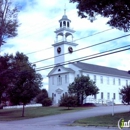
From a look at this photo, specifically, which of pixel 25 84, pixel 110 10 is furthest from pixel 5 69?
pixel 110 10

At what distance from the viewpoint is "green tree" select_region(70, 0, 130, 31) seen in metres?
15.3

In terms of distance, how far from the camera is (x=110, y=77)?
6669 centimetres

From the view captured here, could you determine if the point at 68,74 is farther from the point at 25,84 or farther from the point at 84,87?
the point at 25,84

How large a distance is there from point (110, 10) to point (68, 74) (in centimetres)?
4474

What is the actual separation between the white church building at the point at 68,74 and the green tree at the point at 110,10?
41.5 meters

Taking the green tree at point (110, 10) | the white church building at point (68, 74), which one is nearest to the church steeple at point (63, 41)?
the white church building at point (68, 74)

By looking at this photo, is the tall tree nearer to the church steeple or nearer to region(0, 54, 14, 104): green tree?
region(0, 54, 14, 104): green tree

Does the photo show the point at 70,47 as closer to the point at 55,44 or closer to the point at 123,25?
the point at 55,44

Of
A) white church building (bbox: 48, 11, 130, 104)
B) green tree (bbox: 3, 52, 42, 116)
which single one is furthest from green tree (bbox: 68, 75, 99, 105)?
green tree (bbox: 3, 52, 42, 116)

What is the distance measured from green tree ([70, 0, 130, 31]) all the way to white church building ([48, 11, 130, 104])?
→ 41.5 metres

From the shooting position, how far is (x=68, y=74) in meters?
60.6

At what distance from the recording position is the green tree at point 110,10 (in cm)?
1531

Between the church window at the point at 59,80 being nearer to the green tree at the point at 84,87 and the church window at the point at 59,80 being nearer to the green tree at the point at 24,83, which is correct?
the green tree at the point at 84,87

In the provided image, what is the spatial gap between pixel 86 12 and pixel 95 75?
45.9m
